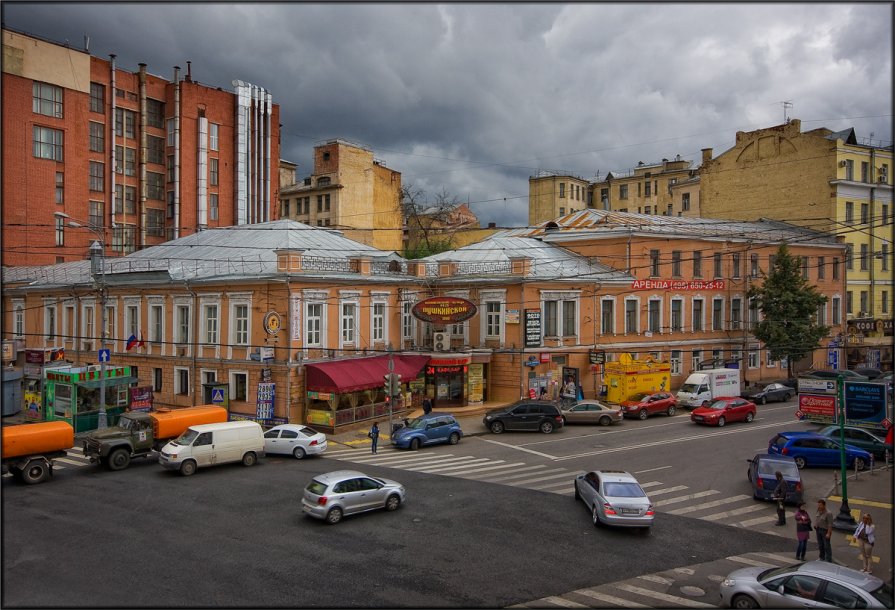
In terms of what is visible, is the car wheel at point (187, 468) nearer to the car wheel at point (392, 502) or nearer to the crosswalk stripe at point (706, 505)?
the car wheel at point (392, 502)

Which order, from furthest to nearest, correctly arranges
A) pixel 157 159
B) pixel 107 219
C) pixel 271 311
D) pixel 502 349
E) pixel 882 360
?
pixel 157 159 < pixel 107 219 < pixel 882 360 < pixel 502 349 < pixel 271 311

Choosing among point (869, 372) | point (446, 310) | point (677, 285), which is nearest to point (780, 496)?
point (446, 310)

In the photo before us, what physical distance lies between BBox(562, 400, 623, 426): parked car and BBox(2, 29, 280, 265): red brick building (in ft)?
110

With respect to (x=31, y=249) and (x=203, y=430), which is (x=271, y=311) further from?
(x=31, y=249)

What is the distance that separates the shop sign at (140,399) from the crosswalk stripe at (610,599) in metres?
26.0

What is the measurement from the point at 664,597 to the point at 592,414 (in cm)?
2111

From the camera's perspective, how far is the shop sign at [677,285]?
44000mm

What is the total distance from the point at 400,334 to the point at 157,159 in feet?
131

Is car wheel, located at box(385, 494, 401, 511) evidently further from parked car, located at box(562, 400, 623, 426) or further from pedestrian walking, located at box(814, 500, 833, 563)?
parked car, located at box(562, 400, 623, 426)

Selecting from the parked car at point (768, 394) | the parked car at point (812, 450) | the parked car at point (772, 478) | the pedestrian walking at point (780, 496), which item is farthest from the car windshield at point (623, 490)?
the parked car at point (768, 394)

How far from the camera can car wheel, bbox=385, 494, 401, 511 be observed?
20219 millimetres

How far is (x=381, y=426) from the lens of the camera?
3509cm

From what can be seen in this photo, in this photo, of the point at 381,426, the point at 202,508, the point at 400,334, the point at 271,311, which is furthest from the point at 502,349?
the point at 202,508

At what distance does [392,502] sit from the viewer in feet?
66.4
